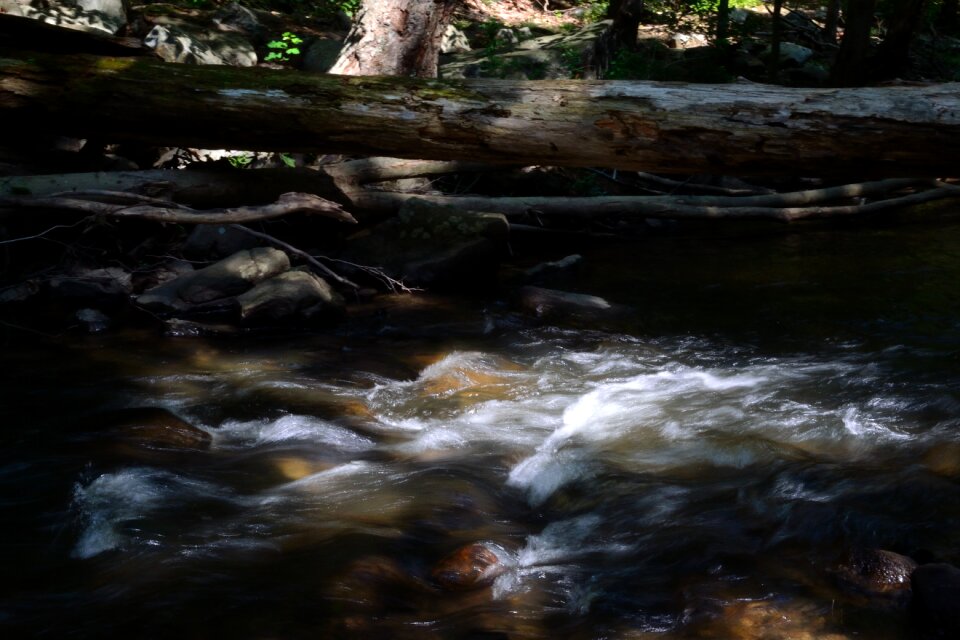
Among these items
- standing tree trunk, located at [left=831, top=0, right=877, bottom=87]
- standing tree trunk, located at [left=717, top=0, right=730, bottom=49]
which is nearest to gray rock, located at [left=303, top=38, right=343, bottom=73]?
standing tree trunk, located at [left=717, top=0, right=730, bottom=49]

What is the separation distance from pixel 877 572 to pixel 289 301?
15.4ft

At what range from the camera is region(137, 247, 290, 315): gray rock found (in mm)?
6902

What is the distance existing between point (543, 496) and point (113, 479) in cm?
207

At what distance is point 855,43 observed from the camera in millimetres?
12039

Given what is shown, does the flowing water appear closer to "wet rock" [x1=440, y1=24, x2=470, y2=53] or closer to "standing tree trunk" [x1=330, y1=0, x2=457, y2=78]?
"standing tree trunk" [x1=330, y1=0, x2=457, y2=78]

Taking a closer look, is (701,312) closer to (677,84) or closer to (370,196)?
(677,84)

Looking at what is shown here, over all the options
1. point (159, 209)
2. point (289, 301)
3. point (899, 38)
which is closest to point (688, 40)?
point (899, 38)

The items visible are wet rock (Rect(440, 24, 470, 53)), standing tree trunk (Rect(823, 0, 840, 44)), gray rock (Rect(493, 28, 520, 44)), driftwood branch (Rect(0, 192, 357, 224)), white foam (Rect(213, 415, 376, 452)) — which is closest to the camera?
white foam (Rect(213, 415, 376, 452))

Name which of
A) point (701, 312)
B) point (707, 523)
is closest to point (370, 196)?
point (701, 312)

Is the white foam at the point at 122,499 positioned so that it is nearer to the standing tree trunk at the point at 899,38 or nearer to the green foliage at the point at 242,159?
the green foliage at the point at 242,159

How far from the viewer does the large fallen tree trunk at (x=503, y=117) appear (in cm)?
564

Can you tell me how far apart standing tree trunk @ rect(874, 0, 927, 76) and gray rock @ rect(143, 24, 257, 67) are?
8.85 m

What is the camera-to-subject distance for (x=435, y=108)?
6523mm

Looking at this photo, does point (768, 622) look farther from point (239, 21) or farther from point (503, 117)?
point (239, 21)
